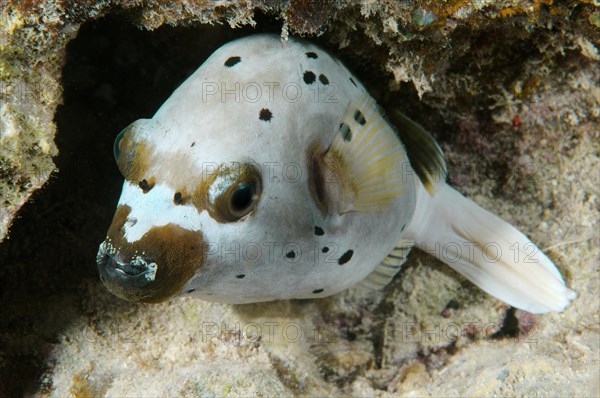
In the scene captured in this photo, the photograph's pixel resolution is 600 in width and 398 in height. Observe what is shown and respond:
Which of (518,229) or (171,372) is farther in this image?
(518,229)

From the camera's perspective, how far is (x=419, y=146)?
325 centimetres

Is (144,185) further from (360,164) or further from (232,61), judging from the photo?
(360,164)

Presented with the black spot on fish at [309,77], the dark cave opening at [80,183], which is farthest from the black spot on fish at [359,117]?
the dark cave opening at [80,183]

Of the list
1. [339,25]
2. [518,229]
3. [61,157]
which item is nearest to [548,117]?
[518,229]

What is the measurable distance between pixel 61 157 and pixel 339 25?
1872mm

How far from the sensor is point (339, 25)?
2771mm

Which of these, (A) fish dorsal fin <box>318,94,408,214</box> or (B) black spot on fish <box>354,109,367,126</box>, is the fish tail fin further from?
(B) black spot on fish <box>354,109,367,126</box>

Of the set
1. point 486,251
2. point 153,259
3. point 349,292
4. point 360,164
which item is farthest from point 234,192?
point 486,251

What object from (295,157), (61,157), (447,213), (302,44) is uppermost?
(302,44)

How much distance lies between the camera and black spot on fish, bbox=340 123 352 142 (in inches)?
97.8

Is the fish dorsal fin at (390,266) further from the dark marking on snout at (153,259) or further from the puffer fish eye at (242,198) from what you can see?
the dark marking on snout at (153,259)

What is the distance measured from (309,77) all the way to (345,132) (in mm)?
358

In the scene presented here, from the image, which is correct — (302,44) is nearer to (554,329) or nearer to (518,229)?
(518,229)

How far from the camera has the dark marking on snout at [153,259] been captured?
1.95 metres
